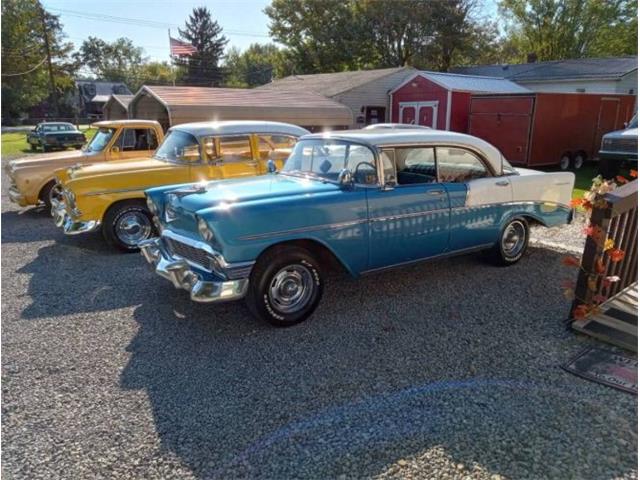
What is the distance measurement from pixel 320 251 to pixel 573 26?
42.7 m

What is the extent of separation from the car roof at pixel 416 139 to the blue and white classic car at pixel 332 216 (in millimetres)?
13

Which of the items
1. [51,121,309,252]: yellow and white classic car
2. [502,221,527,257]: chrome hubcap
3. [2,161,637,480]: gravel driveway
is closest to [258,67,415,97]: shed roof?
[51,121,309,252]: yellow and white classic car

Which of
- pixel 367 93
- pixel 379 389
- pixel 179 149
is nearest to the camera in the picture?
pixel 379 389

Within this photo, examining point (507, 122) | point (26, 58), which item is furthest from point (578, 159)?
point (26, 58)

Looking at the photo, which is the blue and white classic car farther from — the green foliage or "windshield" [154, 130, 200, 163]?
the green foliage

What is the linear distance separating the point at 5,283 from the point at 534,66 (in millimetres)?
28939

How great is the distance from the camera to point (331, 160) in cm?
475

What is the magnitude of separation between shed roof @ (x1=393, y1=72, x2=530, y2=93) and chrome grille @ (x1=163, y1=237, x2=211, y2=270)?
16.3m

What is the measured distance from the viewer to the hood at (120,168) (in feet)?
21.7

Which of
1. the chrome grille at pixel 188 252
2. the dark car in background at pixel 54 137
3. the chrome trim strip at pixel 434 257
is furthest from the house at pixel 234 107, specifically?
the chrome trim strip at pixel 434 257

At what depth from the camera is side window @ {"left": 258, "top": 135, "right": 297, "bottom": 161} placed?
24.2 ft

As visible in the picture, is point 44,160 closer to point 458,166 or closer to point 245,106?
point 458,166

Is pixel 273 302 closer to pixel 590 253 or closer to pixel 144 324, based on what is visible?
pixel 144 324

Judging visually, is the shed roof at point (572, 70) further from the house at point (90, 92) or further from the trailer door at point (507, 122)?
the house at point (90, 92)
